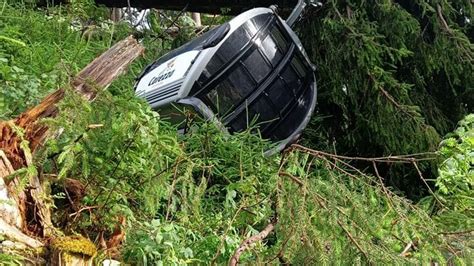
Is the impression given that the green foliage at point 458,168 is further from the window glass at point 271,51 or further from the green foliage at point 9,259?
the green foliage at point 9,259

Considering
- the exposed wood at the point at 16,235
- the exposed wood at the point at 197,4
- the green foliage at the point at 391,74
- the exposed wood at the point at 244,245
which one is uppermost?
the exposed wood at the point at 16,235

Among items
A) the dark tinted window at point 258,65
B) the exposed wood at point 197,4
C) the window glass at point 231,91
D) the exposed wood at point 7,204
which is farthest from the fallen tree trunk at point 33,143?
the exposed wood at point 197,4

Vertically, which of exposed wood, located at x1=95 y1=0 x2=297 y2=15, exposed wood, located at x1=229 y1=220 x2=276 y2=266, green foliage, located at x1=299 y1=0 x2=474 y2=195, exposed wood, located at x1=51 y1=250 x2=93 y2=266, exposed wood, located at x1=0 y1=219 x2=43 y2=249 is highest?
exposed wood, located at x1=0 y1=219 x2=43 y2=249

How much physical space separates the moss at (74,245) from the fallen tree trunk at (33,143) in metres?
0.09

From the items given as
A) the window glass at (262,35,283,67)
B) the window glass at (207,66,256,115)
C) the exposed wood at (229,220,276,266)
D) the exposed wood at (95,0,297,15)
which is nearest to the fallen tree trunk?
the exposed wood at (229,220,276,266)

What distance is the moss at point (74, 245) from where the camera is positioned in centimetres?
167

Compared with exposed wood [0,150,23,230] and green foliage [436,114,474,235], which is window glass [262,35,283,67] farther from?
exposed wood [0,150,23,230]

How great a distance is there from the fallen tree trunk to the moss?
9cm

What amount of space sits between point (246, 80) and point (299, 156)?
2.65 feet

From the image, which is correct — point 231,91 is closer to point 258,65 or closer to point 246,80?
point 246,80

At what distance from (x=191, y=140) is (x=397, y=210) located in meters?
1.42

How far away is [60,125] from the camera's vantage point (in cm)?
183

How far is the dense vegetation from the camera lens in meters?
1.94

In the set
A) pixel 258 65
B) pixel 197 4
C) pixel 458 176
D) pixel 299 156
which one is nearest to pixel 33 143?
pixel 299 156
